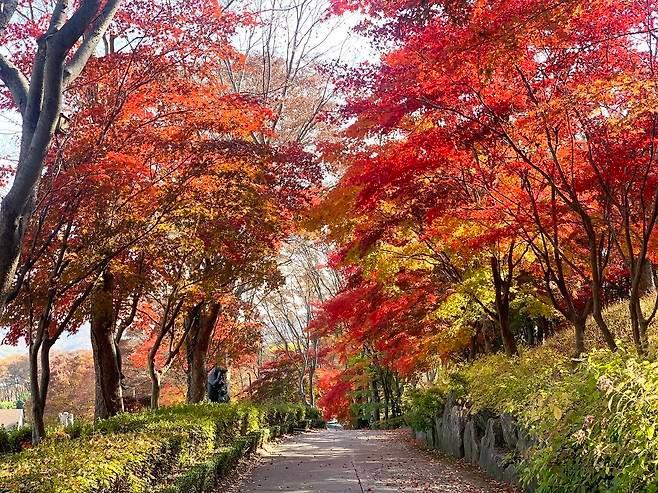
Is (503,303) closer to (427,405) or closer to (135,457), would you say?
(427,405)

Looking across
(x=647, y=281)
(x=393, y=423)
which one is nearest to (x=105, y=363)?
(x=647, y=281)

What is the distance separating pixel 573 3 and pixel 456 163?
331 cm

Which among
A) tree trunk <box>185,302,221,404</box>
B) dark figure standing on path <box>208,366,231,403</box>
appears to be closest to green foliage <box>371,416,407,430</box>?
dark figure standing on path <box>208,366,231,403</box>

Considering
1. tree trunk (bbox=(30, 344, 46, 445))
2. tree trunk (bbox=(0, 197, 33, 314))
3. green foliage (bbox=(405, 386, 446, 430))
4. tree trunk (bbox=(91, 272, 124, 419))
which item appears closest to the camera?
tree trunk (bbox=(0, 197, 33, 314))

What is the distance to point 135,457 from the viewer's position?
600 cm

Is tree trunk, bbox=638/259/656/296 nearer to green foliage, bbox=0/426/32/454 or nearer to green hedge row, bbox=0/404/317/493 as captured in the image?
green hedge row, bbox=0/404/317/493

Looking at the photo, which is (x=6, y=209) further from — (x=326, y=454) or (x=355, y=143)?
(x=326, y=454)

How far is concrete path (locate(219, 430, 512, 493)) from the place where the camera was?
28.6 feet

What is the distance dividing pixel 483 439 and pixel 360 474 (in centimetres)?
209

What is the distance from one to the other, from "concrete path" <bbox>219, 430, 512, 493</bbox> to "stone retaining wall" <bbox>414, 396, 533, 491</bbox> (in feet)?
0.79

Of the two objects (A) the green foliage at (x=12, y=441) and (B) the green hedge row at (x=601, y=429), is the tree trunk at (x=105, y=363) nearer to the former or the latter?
(A) the green foliage at (x=12, y=441)

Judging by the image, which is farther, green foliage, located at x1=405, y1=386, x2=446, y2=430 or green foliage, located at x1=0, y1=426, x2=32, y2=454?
green foliage, located at x1=0, y1=426, x2=32, y2=454

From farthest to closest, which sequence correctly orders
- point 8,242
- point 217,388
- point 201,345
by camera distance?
1. point 217,388
2. point 201,345
3. point 8,242

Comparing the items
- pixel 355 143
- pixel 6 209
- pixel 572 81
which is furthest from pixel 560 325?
pixel 6 209
